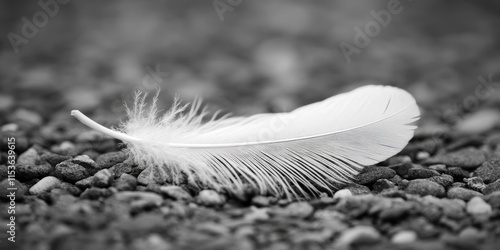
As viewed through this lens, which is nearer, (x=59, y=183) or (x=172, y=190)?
(x=172, y=190)

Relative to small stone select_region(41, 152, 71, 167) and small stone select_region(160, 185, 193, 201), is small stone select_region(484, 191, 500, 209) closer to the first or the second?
small stone select_region(160, 185, 193, 201)

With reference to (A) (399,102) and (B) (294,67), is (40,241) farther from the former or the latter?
(B) (294,67)

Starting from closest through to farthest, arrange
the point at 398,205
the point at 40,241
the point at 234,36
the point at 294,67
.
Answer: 1. the point at 40,241
2. the point at 398,205
3. the point at 294,67
4. the point at 234,36

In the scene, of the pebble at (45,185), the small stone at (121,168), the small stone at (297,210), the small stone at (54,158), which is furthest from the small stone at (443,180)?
the small stone at (54,158)

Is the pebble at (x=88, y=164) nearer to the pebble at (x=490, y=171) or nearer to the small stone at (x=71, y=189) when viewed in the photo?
the small stone at (x=71, y=189)

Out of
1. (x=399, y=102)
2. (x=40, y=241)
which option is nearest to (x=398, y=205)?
(x=399, y=102)

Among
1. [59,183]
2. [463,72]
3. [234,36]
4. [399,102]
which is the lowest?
[59,183]

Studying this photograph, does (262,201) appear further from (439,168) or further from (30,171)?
(30,171)
